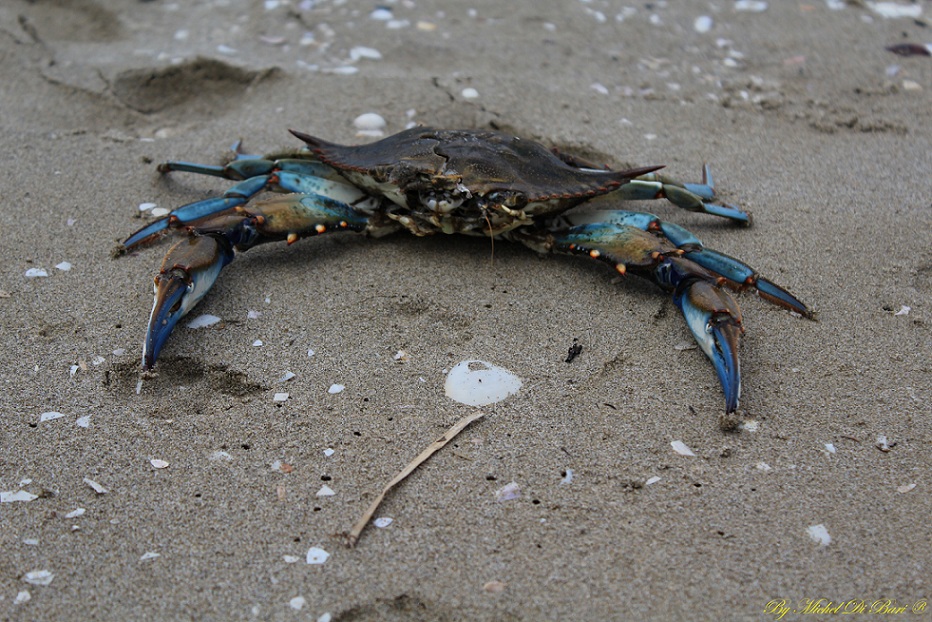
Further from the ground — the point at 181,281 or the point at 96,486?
the point at 181,281

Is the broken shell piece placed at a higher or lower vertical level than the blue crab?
lower

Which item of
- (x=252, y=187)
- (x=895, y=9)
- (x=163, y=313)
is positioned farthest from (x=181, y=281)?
(x=895, y=9)

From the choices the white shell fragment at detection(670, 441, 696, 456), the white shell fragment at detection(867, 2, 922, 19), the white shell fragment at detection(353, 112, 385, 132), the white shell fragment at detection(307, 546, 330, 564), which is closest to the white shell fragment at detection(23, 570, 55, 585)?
the white shell fragment at detection(307, 546, 330, 564)

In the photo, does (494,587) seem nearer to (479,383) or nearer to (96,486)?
(479,383)

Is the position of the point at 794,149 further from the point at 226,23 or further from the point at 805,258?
the point at 226,23

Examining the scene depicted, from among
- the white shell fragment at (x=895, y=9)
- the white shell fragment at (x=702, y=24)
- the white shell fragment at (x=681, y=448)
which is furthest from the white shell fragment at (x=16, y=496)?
the white shell fragment at (x=895, y=9)

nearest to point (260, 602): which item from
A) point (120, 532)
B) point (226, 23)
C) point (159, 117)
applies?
point (120, 532)

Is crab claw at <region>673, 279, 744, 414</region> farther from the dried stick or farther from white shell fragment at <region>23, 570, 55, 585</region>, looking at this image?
white shell fragment at <region>23, 570, 55, 585</region>
